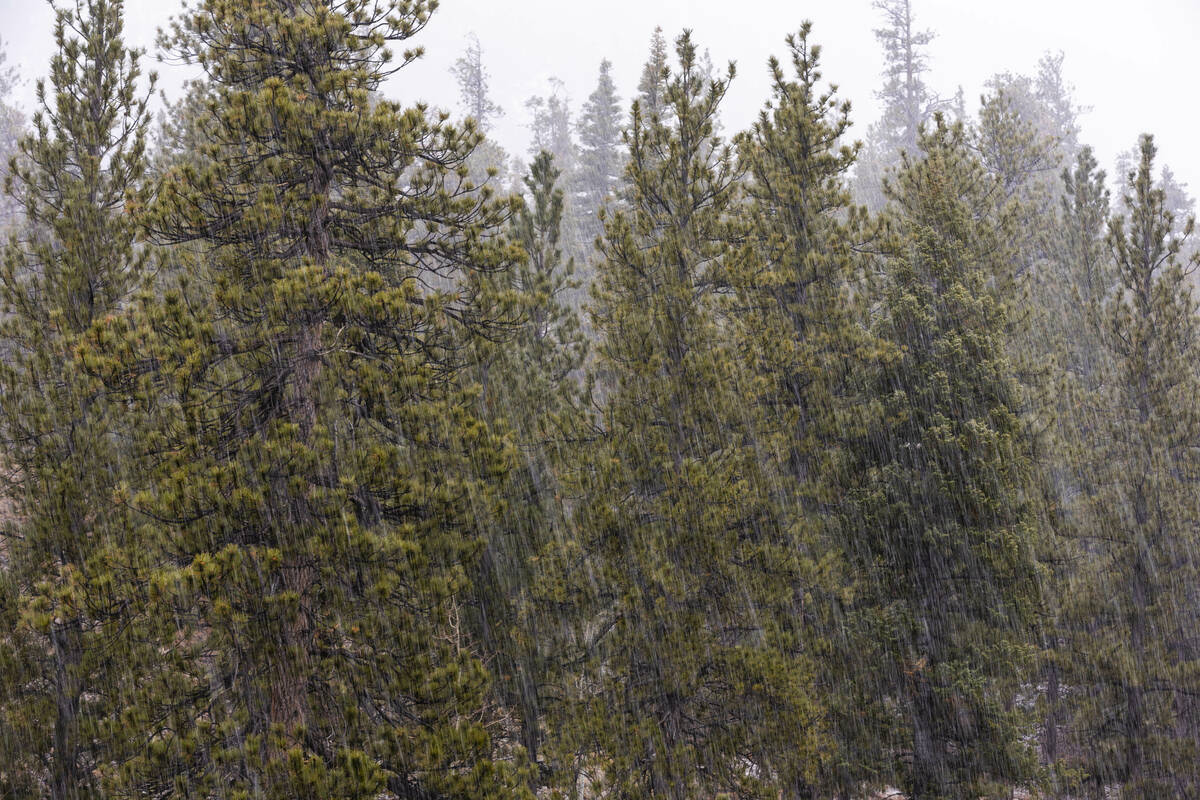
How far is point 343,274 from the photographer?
6.59 meters

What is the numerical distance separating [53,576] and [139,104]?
6.46 m

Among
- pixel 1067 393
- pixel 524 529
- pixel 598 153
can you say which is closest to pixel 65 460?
pixel 524 529

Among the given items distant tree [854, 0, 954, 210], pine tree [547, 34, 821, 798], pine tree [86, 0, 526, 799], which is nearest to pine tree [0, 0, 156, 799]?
pine tree [86, 0, 526, 799]

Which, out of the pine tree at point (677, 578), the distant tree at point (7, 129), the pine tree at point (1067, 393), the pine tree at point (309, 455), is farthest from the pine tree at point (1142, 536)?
the distant tree at point (7, 129)

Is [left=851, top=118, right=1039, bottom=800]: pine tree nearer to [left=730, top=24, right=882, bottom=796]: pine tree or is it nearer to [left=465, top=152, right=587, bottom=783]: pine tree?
[left=730, top=24, right=882, bottom=796]: pine tree

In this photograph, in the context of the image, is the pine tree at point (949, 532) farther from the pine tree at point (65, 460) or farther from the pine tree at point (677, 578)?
the pine tree at point (65, 460)

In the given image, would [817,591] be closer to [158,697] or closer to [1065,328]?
[158,697]

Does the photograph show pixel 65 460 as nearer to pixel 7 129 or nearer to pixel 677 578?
pixel 677 578

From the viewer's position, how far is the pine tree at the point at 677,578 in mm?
8938

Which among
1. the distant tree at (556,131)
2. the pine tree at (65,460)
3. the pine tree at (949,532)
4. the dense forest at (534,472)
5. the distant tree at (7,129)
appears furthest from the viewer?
the distant tree at (556,131)

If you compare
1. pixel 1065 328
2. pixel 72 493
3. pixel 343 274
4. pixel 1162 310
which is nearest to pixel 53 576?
pixel 72 493

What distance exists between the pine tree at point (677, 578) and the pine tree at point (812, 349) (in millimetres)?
712

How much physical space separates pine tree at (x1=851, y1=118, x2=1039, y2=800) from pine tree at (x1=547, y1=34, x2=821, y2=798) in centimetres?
210

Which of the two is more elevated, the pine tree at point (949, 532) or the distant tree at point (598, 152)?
the distant tree at point (598, 152)
